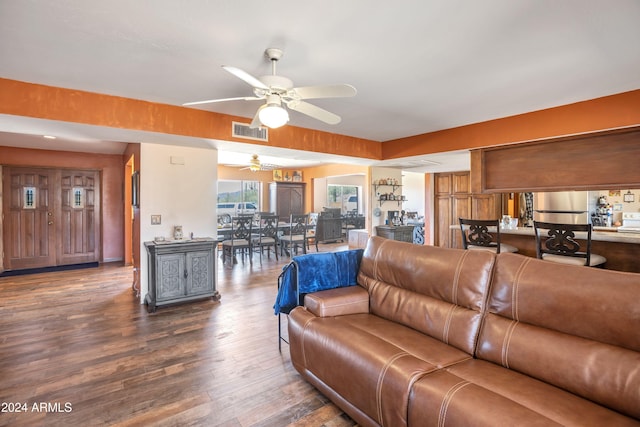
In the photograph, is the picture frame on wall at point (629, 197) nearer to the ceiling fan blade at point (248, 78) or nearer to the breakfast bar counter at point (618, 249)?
the breakfast bar counter at point (618, 249)

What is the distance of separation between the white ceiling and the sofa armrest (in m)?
1.79

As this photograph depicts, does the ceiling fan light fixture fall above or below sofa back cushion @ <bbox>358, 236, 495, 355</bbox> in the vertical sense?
above

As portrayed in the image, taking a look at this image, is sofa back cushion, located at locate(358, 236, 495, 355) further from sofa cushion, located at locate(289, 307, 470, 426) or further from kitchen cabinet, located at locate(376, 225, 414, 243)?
kitchen cabinet, located at locate(376, 225, 414, 243)

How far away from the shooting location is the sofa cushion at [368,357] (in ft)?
4.91

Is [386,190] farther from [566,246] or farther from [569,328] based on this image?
[569,328]

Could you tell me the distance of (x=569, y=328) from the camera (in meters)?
1.45

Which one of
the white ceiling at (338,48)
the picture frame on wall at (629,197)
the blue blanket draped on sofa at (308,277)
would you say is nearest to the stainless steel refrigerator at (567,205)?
the picture frame on wall at (629,197)

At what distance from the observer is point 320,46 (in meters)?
2.12

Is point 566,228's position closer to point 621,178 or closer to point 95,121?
point 621,178

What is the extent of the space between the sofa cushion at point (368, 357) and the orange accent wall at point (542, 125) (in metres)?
3.05

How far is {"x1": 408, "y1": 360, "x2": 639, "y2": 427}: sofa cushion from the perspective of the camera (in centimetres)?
115

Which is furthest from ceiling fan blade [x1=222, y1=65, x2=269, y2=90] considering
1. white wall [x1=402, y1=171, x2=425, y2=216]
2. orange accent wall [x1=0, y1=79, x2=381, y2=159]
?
white wall [x1=402, y1=171, x2=425, y2=216]

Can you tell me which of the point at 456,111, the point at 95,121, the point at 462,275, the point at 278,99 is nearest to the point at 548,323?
the point at 462,275

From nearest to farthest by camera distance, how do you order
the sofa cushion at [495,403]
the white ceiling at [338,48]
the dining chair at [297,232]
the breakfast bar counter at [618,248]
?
the sofa cushion at [495,403]
the white ceiling at [338,48]
the breakfast bar counter at [618,248]
the dining chair at [297,232]
